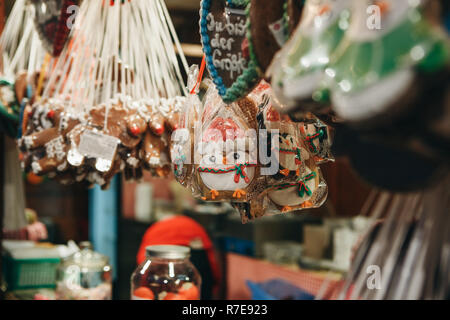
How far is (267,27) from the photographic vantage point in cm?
69

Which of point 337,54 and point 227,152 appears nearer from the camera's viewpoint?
point 337,54

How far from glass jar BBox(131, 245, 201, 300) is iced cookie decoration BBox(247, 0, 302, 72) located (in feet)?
3.39

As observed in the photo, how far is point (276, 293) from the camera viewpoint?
219 cm

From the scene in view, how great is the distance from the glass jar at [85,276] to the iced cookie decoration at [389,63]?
1.72 m

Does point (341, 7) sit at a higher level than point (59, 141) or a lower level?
higher

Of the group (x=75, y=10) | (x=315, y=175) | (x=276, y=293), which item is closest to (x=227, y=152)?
(x=315, y=175)

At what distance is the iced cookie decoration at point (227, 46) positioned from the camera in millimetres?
780

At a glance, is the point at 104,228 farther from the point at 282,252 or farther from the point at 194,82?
the point at 194,82

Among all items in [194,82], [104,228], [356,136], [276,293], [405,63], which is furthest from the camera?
[104,228]

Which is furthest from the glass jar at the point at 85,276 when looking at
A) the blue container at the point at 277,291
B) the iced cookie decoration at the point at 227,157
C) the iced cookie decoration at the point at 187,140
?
the iced cookie decoration at the point at 227,157

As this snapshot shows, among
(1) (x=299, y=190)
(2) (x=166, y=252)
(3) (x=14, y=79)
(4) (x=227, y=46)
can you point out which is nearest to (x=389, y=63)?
(4) (x=227, y=46)

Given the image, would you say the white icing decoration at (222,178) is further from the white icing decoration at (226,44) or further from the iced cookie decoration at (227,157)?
the white icing decoration at (226,44)

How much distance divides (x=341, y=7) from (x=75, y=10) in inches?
42.3

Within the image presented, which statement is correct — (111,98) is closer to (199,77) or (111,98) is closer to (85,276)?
(199,77)
